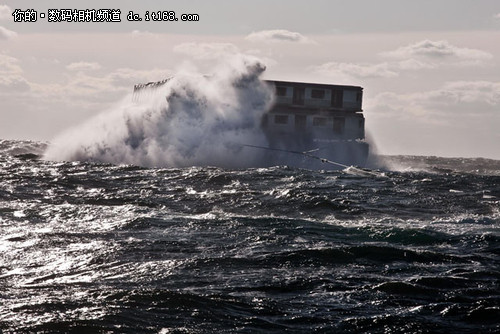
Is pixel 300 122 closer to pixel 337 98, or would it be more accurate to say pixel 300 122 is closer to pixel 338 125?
pixel 338 125

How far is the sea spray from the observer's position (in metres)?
58.1

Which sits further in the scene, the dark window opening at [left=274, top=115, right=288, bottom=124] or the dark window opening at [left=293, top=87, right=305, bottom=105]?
the dark window opening at [left=293, top=87, right=305, bottom=105]

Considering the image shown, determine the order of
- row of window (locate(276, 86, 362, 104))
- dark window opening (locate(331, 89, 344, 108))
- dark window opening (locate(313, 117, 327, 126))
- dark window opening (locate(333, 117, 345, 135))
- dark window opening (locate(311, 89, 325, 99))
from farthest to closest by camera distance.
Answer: dark window opening (locate(331, 89, 344, 108))
dark window opening (locate(333, 117, 345, 135))
dark window opening (locate(311, 89, 325, 99))
dark window opening (locate(313, 117, 327, 126))
row of window (locate(276, 86, 362, 104))

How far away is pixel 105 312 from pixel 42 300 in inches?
58.4

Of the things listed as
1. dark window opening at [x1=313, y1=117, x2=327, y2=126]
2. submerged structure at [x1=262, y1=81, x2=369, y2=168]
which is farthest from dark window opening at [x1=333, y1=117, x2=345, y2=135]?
dark window opening at [x1=313, y1=117, x2=327, y2=126]

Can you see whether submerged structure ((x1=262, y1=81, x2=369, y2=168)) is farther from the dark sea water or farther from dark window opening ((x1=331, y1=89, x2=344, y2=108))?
the dark sea water

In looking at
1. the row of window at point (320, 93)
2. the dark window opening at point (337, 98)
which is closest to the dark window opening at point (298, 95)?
the row of window at point (320, 93)

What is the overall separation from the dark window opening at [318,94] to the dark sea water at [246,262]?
113ft

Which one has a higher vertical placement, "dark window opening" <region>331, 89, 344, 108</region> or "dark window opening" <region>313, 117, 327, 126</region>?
"dark window opening" <region>331, 89, 344, 108</region>

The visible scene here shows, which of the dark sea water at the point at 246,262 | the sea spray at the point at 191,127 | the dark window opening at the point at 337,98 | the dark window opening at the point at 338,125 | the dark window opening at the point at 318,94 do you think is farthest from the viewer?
the dark window opening at the point at 337,98

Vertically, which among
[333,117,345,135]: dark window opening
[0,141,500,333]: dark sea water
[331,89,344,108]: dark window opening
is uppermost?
[331,89,344,108]: dark window opening

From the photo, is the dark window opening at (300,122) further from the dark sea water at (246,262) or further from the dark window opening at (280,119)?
the dark sea water at (246,262)

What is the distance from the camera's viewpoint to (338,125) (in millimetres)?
66562

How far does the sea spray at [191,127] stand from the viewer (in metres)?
58.1
